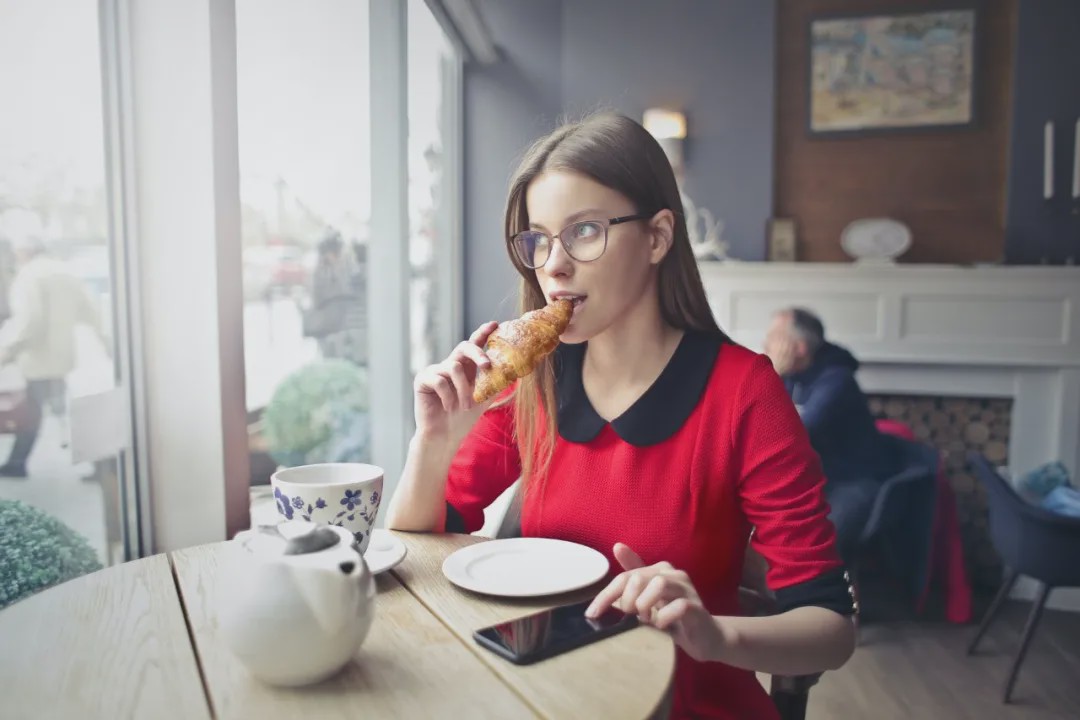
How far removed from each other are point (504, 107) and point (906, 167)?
87.9 inches

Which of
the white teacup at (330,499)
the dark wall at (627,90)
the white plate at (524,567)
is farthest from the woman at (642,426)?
the dark wall at (627,90)

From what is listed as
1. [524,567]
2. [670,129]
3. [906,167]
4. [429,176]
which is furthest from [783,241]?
[524,567]

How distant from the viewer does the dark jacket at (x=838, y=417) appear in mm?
2996

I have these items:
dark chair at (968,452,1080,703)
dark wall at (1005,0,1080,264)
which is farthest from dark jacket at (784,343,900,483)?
dark wall at (1005,0,1080,264)

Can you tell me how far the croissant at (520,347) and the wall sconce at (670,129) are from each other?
3.24 metres

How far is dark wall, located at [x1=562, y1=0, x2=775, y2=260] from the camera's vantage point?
421 centimetres

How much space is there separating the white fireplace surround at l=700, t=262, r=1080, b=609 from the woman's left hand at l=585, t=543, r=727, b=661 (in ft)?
10.6

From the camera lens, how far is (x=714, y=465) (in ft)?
3.69

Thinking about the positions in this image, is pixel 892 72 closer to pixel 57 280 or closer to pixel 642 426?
pixel 642 426

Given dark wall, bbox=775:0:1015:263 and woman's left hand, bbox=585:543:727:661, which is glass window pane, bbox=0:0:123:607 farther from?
dark wall, bbox=775:0:1015:263

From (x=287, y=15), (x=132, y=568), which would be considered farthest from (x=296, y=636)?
(x=287, y=15)

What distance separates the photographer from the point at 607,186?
1.16 meters

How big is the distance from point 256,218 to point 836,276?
289cm

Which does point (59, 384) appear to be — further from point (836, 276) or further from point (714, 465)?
point (836, 276)
